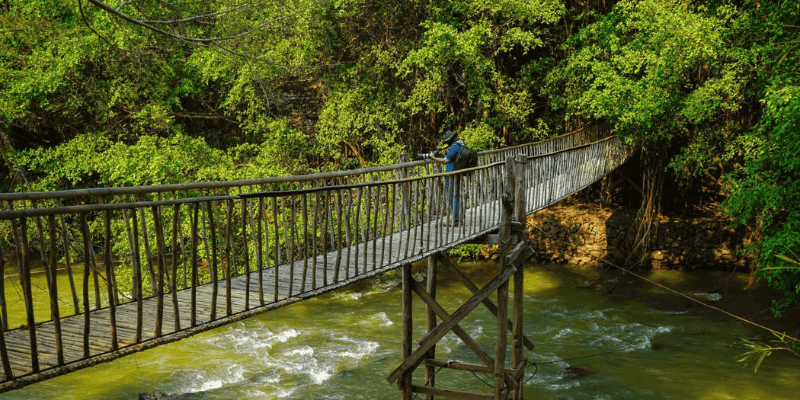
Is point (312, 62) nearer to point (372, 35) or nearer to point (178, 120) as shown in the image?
point (372, 35)

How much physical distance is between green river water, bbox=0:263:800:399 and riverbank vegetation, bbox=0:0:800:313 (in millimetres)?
2346

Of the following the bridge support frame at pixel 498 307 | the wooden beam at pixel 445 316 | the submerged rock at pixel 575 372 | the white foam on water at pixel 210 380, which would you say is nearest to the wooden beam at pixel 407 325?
the bridge support frame at pixel 498 307

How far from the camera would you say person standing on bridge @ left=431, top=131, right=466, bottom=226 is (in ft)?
26.8

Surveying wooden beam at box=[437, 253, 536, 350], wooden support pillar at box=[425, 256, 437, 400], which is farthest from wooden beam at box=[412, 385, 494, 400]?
wooden beam at box=[437, 253, 536, 350]

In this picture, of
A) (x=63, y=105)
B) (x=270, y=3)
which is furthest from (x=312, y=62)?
(x=63, y=105)

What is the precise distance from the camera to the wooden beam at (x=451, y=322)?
27.7 feet

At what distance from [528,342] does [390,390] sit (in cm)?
262

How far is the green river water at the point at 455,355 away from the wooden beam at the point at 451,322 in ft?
7.11

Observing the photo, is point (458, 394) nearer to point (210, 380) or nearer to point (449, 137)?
point (449, 137)

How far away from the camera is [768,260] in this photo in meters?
10.7

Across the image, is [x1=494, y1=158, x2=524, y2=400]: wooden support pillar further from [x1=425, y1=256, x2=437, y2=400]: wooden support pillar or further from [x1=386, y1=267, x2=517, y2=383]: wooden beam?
[x1=425, y1=256, x2=437, y2=400]: wooden support pillar

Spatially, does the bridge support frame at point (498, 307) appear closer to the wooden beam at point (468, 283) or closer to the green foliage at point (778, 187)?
the wooden beam at point (468, 283)

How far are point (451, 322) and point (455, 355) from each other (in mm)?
4179

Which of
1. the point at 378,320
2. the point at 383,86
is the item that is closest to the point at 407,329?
the point at 378,320
